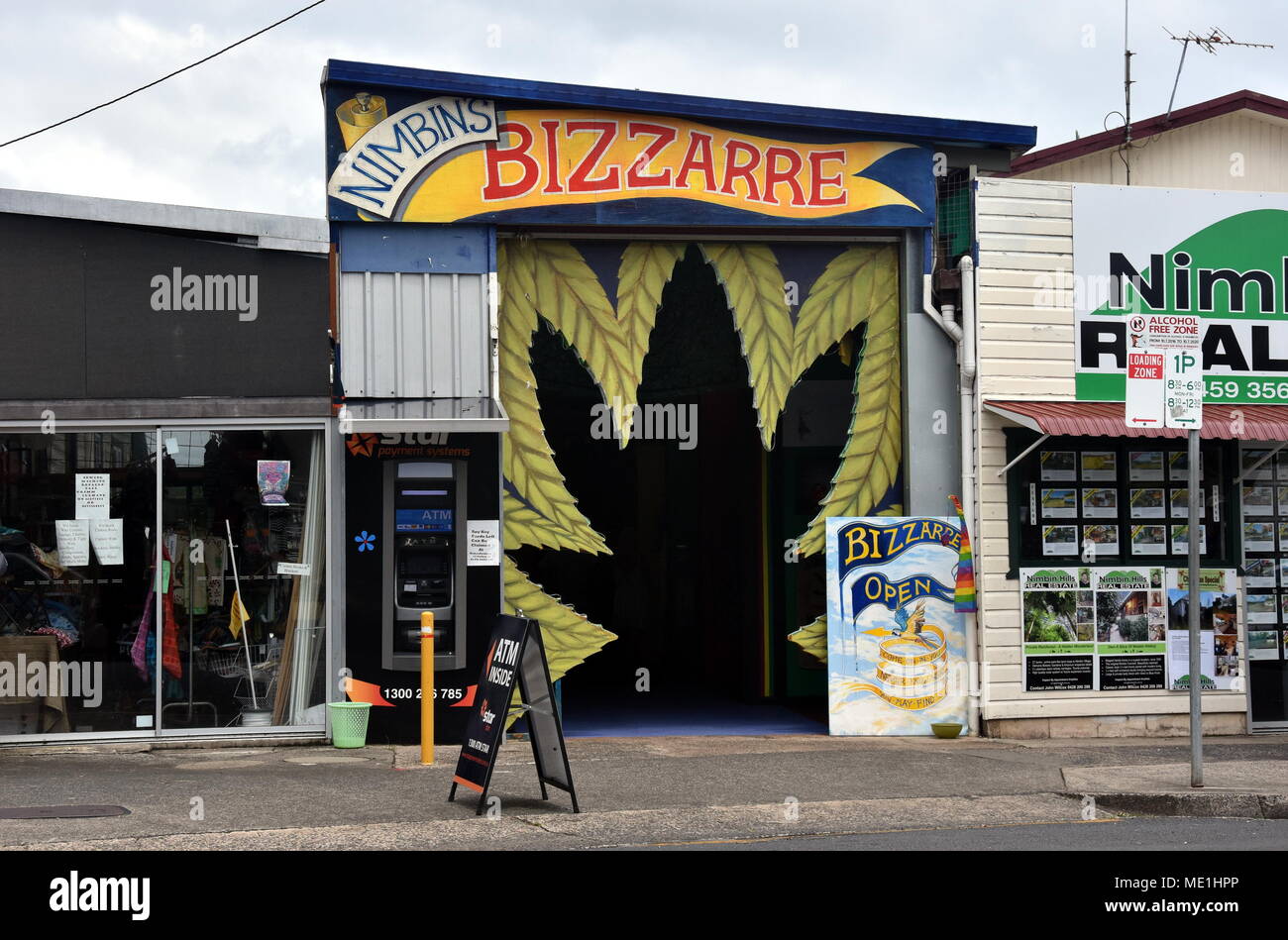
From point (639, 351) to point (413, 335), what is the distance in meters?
2.06

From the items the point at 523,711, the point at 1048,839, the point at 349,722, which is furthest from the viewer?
the point at 349,722

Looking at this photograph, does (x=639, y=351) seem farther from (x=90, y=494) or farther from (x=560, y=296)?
(x=90, y=494)

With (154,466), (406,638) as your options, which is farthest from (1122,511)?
(154,466)

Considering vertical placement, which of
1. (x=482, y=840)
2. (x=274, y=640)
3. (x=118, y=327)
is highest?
(x=118, y=327)

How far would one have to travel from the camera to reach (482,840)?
28.5 feet

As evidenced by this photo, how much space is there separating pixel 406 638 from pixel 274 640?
1.18 meters

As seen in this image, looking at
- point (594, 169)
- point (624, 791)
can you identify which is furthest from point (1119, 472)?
point (624, 791)

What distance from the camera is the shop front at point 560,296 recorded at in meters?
12.9

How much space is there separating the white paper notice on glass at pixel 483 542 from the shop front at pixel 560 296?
0.02m

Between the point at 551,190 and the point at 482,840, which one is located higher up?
the point at 551,190

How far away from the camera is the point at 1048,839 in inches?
351

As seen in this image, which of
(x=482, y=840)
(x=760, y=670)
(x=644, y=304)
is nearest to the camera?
(x=482, y=840)
